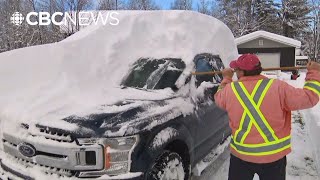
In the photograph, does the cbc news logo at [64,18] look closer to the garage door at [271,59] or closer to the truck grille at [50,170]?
the truck grille at [50,170]

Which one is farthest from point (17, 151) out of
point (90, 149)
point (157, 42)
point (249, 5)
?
point (249, 5)

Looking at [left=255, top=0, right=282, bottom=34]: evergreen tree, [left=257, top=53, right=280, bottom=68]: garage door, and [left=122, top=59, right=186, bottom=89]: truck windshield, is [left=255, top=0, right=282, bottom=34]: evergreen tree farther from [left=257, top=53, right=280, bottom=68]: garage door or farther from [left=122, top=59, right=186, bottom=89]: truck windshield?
[left=122, top=59, right=186, bottom=89]: truck windshield

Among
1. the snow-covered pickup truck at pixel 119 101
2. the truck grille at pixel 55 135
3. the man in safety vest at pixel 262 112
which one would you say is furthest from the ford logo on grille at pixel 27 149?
the man in safety vest at pixel 262 112

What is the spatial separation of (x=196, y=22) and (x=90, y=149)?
9.46 ft

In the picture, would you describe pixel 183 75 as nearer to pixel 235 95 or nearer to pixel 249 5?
pixel 235 95

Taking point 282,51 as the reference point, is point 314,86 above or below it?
above

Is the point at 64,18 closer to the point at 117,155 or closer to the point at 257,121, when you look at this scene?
the point at 117,155

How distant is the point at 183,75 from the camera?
4391mm

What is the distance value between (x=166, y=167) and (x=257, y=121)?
1051 mm

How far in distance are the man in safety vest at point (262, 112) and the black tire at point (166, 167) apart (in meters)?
0.75

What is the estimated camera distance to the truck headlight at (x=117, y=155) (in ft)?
10.3

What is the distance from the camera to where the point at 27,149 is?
3.29 meters

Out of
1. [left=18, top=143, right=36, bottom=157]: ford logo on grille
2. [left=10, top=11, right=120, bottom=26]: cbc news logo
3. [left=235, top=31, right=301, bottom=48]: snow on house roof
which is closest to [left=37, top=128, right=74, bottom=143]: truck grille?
[left=18, top=143, right=36, bottom=157]: ford logo on grille

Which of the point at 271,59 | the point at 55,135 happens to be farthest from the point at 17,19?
the point at 55,135
